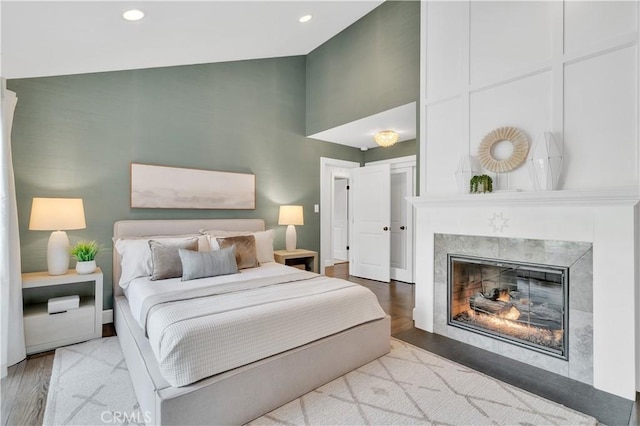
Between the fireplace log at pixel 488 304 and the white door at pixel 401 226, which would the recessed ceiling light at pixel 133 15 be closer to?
the fireplace log at pixel 488 304

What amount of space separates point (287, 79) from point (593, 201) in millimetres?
4110

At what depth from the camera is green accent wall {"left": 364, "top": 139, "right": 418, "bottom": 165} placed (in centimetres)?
501

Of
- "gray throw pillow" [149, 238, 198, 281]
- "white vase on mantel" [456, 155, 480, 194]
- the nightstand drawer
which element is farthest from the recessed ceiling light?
"white vase on mantel" [456, 155, 480, 194]

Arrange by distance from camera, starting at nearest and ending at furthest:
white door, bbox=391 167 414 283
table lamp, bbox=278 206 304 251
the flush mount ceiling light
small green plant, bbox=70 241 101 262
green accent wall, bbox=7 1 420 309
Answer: small green plant, bbox=70 241 101 262 < green accent wall, bbox=7 1 420 309 < the flush mount ceiling light < table lamp, bbox=278 206 304 251 < white door, bbox=391 167 414 283

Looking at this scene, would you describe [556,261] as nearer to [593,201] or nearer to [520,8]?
[593,201]

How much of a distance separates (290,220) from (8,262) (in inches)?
115

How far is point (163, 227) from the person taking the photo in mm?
3582

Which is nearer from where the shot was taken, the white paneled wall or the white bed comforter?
the white bed comforter

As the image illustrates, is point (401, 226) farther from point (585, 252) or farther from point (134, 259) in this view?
point (134, 259)

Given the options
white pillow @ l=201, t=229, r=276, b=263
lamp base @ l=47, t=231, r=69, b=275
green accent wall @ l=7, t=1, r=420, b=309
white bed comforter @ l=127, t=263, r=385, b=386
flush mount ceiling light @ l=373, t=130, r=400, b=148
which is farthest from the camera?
flush mount ceiling light @ l=373, t=130, r=400, b=148

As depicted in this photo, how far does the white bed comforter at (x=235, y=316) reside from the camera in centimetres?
163

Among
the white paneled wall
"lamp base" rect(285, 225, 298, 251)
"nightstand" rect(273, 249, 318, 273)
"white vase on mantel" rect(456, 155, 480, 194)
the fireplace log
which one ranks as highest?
the white paneled wall

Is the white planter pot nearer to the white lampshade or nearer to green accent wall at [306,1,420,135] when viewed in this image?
the white lampshade

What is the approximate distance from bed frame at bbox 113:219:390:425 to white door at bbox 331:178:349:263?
453 cm
